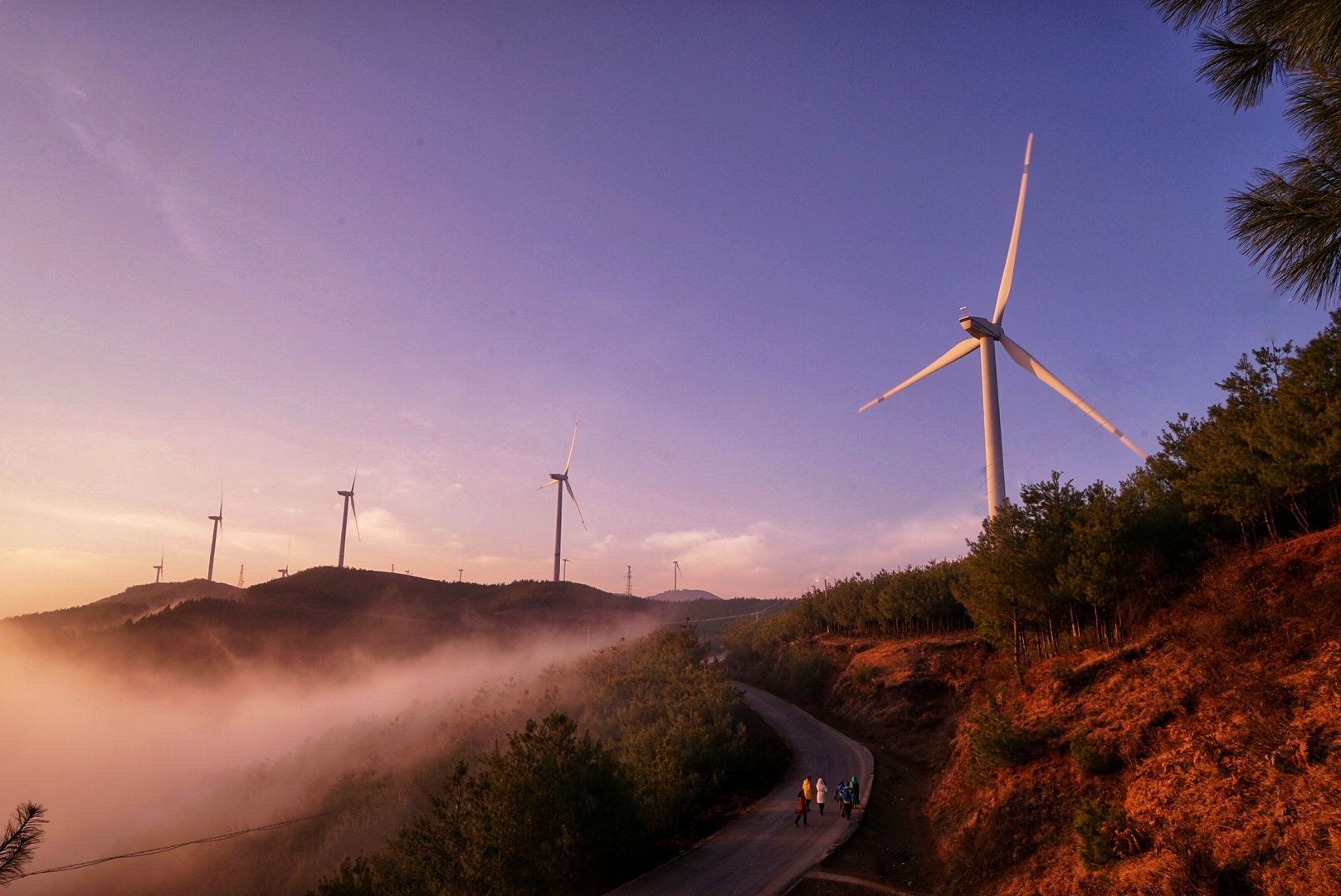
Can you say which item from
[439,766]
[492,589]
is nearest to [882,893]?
[439,766]

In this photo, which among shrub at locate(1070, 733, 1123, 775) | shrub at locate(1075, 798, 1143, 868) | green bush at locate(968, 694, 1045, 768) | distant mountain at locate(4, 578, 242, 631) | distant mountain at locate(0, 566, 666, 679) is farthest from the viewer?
distant mountain at locate(4, 578, 242, 631)

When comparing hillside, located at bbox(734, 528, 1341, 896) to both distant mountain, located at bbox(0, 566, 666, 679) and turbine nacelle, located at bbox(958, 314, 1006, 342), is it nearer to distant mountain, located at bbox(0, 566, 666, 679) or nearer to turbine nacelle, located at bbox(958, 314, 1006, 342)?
turbine nacelle, located at bbox(958, 314, 1006, 342)

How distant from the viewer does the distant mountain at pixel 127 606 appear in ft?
345

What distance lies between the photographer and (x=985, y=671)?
3938 centimetres

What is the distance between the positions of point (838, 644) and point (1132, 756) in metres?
43.9

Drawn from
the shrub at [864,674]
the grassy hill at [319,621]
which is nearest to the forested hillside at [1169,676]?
the shrub at [864,674]

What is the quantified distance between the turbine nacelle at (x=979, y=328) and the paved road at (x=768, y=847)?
29249mm

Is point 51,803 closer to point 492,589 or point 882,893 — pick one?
point 492,589

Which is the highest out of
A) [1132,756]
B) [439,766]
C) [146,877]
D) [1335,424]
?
[1335,424]

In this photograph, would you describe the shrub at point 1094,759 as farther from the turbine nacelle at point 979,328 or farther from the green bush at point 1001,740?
the turbine nacelle at point 979,328

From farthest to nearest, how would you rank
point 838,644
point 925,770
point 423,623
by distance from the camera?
point 423,623 → point 838,644 → point 925,770

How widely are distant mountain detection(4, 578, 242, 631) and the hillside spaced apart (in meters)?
106

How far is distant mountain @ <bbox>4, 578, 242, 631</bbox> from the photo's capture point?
105188mm

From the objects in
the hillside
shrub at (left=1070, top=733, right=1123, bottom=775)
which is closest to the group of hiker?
the hillside
